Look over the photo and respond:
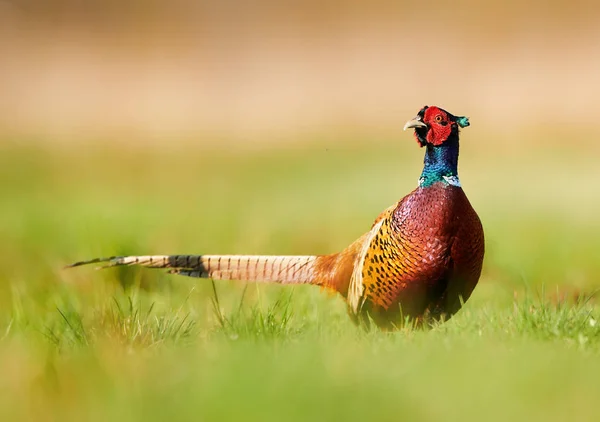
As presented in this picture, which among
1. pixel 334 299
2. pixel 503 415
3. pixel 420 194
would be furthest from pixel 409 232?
pixel 503 415

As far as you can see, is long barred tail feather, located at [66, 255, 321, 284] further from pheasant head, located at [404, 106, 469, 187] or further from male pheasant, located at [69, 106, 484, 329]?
pheasant head, located at [404, 106, 469, 187]

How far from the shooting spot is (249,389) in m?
3.16

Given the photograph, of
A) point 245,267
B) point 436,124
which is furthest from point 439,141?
point 245,267

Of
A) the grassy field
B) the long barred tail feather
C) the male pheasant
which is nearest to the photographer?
the grassy field

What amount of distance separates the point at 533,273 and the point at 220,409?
16.5 ft

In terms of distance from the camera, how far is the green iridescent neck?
5.04 meters

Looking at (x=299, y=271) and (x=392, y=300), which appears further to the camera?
(x=299, y=271)

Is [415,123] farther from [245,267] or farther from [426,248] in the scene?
[245,267]

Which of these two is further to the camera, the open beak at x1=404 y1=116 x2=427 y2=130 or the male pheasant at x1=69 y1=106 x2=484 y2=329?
the open beak at x1=404 y1=116 x2=427 y2=130

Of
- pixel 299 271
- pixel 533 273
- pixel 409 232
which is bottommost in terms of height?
pixel 533 273

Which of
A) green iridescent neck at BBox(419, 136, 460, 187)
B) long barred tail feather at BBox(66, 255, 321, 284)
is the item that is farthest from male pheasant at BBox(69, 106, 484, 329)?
long barred tail feather at BBox(66, 255, 321, 284)

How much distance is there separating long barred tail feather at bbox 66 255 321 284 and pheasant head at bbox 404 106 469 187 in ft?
3.33

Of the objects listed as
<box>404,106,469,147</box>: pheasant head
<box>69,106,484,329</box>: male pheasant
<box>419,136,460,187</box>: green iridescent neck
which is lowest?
<box>69,106,484,329</box>: male pheasant

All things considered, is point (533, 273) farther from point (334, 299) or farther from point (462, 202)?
point (462, 202)
